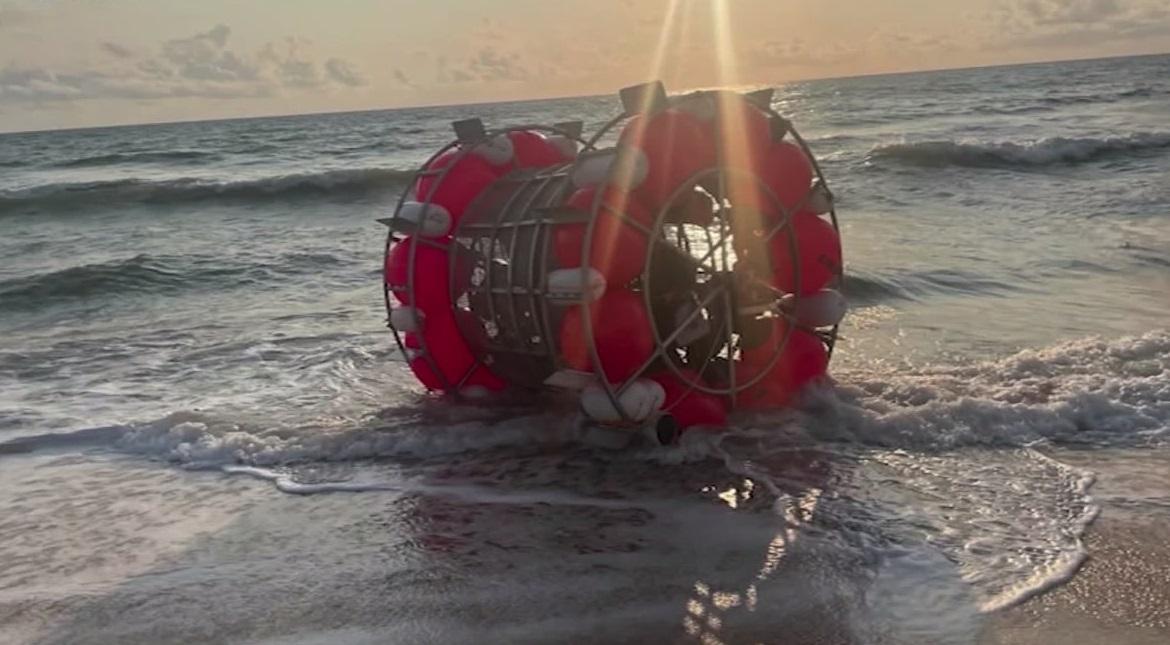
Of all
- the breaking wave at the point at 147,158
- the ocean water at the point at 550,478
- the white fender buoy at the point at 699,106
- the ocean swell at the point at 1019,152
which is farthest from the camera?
the breaking wave at the point at 147,158

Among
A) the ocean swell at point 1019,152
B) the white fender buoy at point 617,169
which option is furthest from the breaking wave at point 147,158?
the white fender buoy at point 617,169

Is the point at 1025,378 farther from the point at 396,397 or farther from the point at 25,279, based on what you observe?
the point at 25,279

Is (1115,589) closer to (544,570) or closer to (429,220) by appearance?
(544,570)

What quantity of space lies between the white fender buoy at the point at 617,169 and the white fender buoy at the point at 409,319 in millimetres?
1641

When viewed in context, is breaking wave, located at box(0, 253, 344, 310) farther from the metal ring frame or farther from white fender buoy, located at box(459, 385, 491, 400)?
the metal ring frame

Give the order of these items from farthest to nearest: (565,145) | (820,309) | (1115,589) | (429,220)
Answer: (565,145), (429,220), (820,309), (1115,589)

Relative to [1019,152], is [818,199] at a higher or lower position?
higher

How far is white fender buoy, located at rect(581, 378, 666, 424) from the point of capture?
5.95 meters

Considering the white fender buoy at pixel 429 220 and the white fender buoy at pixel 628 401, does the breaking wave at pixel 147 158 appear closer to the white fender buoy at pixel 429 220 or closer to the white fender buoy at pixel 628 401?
the white fender buoy at pixel 429 220

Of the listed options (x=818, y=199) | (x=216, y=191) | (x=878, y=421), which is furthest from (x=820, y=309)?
(x=216, y=191)

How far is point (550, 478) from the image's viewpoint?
6.09 meters

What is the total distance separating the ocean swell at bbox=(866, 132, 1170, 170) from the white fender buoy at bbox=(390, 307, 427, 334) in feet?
68.0

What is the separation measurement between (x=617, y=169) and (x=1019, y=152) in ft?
73.6

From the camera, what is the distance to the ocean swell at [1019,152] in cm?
2523
